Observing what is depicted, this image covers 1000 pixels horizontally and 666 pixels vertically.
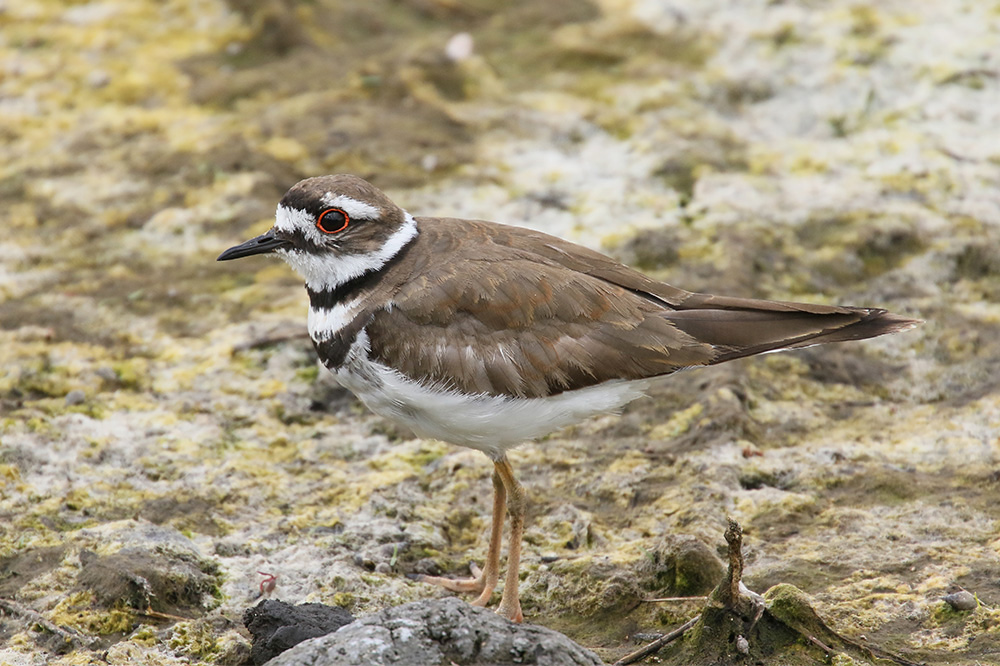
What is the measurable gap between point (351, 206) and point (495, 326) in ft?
3.14

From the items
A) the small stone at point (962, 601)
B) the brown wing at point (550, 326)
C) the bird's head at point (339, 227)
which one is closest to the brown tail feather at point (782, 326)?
the brown wing at point (550, 326)

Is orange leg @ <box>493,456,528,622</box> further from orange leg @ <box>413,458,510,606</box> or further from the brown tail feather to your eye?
the brown tail feather

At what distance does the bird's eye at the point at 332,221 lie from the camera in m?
5.48

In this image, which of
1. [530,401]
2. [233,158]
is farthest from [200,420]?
[233,158]

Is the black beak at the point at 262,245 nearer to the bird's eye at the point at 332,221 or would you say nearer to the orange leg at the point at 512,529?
the bird's eye at the point at 332,221

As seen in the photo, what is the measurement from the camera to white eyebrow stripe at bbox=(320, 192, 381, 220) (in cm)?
545

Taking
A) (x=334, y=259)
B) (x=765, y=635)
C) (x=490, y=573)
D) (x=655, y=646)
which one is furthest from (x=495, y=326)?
(x=765, y=635)

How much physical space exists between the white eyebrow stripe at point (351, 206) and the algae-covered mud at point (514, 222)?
150 cm

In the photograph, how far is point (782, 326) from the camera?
5320 mm

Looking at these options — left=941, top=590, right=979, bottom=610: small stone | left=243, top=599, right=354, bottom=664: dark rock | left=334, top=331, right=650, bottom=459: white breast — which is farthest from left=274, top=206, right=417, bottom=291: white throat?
left=941, top=590, right=979, bottom=610: small stone

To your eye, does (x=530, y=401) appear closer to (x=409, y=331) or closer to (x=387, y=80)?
(x=409, y=331)

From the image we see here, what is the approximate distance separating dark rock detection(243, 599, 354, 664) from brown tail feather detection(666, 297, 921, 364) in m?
2.09

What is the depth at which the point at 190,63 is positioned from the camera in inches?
393

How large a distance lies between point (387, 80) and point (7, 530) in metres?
5.52
